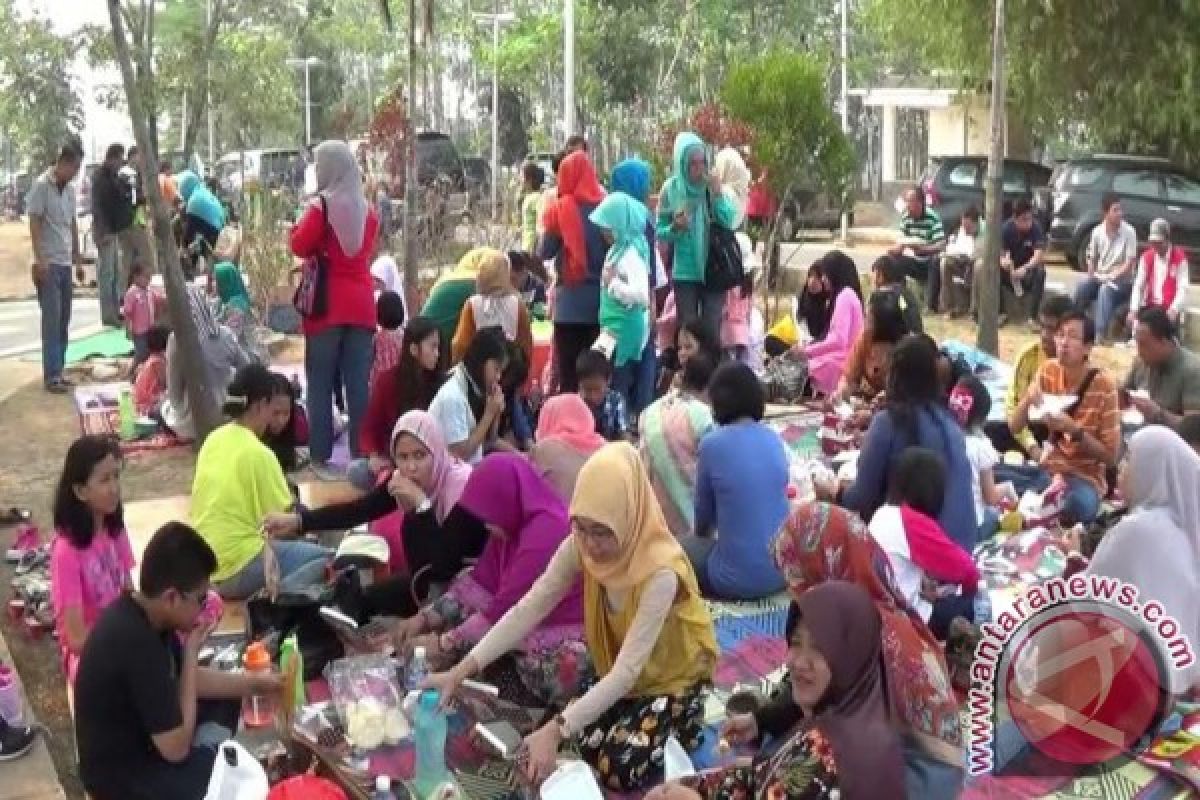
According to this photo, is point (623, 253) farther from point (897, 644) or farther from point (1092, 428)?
point (897, 644)

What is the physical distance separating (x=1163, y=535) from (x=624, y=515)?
5.33 feet

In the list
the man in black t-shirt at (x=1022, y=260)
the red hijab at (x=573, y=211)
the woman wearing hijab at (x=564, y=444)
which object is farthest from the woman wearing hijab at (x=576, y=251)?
the man in black t-shirt at (x=1022, y=260)

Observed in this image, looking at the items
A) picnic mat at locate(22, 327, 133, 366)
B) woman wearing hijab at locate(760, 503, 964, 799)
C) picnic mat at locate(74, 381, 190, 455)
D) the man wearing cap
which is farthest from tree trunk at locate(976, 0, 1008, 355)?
woman wearing hijab at locate(760, 503, 964, 799)

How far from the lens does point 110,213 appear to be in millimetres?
11734

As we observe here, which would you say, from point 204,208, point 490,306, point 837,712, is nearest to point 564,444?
point 490,306

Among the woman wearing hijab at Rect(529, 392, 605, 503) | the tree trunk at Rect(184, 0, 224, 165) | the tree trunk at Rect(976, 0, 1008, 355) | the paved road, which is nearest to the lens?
the woman wearing hijab at Rect(529, 392, 605, 503)

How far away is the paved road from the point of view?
494 inches

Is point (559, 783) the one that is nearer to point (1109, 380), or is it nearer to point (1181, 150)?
point (1109, 380)

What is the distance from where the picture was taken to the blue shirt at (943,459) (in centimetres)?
498

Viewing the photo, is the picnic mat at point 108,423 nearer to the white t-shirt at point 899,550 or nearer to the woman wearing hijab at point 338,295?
the woman wearing hijab at point 338,295

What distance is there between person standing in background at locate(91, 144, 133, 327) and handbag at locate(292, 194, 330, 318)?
5.36 m

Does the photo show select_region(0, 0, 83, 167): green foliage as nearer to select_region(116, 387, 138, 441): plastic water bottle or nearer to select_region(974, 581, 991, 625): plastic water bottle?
select_region(116, 387, 138, 441): plastic water bottle

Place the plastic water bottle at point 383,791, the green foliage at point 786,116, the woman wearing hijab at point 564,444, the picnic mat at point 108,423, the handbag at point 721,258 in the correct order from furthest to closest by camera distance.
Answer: the green foliage at point 786,116 → the handbag at point 721,258 → the picnic mat at point 108,423 → the woman wearing hijab at point 564,444 → the plastic water bottle at point 383,791

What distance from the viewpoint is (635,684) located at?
3.88m
